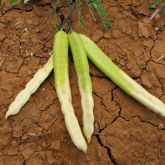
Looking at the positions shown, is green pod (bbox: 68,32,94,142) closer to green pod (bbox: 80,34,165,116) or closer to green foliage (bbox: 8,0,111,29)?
green pod (bbox: 80,34,165,116)

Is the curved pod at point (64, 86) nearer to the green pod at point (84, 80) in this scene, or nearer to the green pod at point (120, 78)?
the green pod at point (84, 80)

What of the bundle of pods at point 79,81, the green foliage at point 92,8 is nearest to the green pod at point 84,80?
the bundle of pods at point 79,81

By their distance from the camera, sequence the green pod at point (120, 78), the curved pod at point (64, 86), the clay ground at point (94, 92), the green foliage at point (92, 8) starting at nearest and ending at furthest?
the curved pod at point (64, 86), the clay ground at point (94, 92), the green pod at point (120, 78), the green foliage at point (92, 8)

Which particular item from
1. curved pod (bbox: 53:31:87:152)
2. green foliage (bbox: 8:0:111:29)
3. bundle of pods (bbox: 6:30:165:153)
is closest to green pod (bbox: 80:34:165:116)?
bundle of pods (bbox: 6:30:165:153)

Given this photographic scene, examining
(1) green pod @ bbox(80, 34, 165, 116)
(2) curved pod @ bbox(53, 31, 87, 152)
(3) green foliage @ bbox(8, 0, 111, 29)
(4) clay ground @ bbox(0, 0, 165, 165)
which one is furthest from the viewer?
(3) green foliage @ bbox(8, 0, 111, 29)

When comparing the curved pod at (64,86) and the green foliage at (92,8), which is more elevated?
the green foliage at (92,8)

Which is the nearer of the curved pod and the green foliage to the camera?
the curved pod
